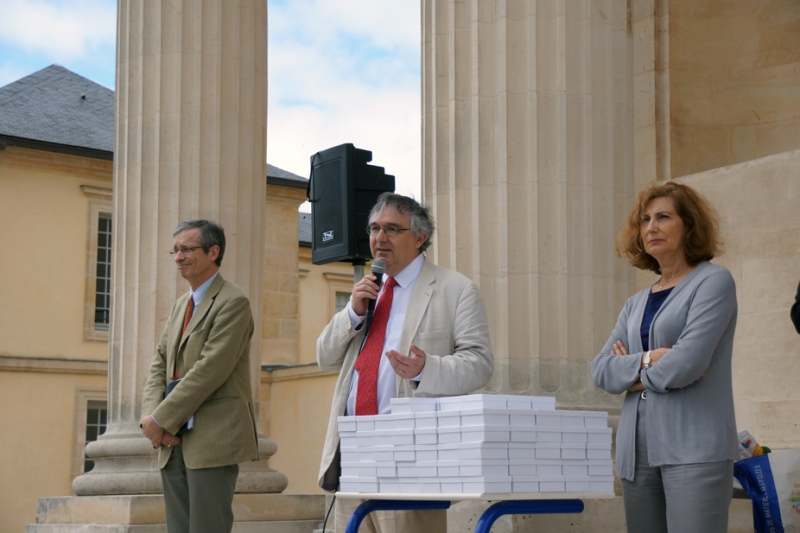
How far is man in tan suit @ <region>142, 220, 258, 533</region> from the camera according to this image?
5.94 metres

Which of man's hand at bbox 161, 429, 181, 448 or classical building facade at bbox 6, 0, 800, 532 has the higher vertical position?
classical building facade at bbox 6, 0, 800, 532

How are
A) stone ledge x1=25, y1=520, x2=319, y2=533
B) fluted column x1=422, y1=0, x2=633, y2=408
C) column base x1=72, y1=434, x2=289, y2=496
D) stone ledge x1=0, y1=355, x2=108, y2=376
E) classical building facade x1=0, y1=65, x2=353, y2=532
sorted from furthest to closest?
stone ledge x1=0, y1=355, x2=108, y2=376 < classical building facade x1=0, y1=65, x2=353, y2=532 < column base x1=72, y1=434, x2=289, y2=496 < stone ledge x1=25, y1=520, x2=319, y2=533 < fluted column x1=422, y1=0, x2=633, y2=408

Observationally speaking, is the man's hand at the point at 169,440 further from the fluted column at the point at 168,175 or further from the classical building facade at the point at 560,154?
the fluted column at the point at 168,175

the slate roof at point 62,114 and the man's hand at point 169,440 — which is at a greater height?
the slate roof at point 62,114

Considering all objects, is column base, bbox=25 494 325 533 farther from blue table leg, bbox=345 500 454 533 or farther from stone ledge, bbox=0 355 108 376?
stone ledge, bbox=0 355 108 376

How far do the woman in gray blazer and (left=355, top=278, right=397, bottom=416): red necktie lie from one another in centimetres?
93

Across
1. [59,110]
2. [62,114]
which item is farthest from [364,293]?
[59,110]

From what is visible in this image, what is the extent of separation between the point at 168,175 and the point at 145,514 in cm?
288

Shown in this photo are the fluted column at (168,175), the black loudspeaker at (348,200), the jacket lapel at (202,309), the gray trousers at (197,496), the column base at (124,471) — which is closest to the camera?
the gray trousers at (197,496)

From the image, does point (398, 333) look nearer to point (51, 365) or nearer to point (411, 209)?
point (411, 209)

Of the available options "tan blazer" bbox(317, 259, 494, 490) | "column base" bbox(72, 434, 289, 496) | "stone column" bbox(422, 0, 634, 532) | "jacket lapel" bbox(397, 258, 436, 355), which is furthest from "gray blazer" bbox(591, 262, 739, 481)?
"column base" bbox(72, 434, 289, 496)

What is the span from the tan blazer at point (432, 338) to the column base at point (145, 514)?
466 cm

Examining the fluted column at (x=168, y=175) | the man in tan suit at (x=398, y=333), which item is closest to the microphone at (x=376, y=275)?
the man in tan suit at (x=398, y=333)

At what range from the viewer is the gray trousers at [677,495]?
3928 millimetres
